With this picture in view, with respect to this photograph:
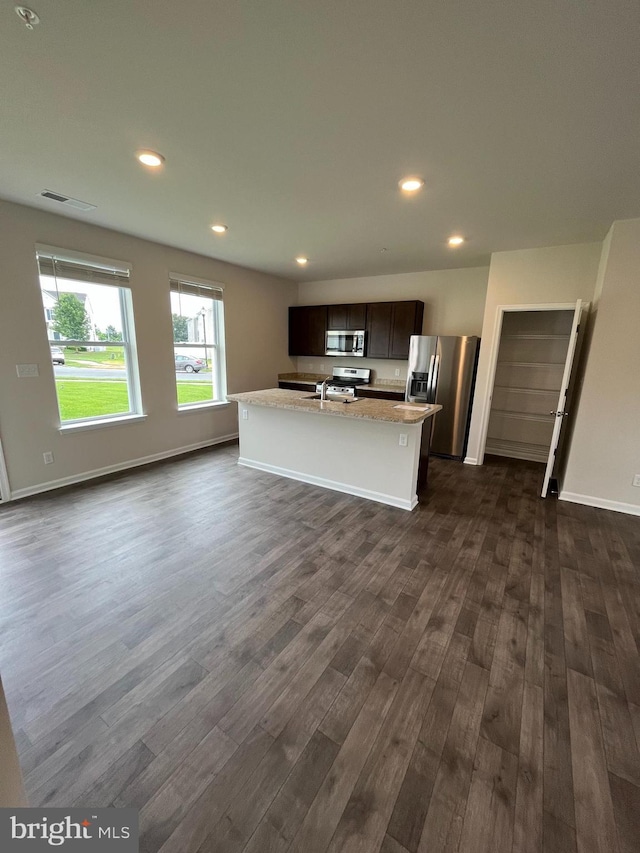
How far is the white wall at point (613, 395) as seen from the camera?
3.11 metres

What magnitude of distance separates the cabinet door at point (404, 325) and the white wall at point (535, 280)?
1144 millimetres

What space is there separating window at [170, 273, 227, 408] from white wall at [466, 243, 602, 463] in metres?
3.72

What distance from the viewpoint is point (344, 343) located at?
5871 mm

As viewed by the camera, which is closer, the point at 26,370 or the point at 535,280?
the point at 26,370

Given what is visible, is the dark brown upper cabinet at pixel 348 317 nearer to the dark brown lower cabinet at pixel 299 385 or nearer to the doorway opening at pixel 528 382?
the dark brown lower cabinet at pixel 299 385

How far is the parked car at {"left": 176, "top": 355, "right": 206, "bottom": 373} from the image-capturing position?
477cm

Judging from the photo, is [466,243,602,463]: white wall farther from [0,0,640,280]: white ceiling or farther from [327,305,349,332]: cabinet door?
[327,305,349,332]: cabinet door

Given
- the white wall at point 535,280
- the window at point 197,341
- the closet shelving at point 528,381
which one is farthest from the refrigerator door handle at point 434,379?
the window at point 197,341

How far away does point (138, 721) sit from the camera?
4.71ft

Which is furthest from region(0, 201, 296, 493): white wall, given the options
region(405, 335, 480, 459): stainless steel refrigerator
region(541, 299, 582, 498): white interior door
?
region(541, 299, 582, 498): white interior door

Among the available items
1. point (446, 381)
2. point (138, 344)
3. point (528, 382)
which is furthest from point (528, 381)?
point (138, 344)

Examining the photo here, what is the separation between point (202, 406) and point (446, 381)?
3544 millimetres

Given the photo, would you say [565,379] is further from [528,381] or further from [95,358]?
[95,358]

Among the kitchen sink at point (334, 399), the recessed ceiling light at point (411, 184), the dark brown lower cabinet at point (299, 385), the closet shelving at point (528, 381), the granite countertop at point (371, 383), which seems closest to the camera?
the recessed ceiling light at point (411, 184)
